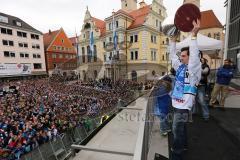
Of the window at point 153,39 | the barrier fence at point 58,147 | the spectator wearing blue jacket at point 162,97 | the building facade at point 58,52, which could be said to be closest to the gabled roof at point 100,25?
the window at point 153,39

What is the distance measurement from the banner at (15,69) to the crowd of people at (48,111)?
581 inches

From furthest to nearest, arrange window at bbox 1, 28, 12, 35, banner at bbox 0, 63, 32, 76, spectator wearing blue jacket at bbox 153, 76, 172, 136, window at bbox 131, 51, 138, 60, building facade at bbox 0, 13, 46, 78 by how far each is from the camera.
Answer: window at bbox 1, 28, 12, 35 → building facade at bbox 0, 13, 46, 78 → banner at bbox 0, 63, 32, 76 → window at bbox 131, 51, 138, 60 → spectator wearing blue jacket at bbox 153, 76, 172, 136

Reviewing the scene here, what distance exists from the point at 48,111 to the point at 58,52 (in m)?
36.8

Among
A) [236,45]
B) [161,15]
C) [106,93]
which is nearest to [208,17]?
[161,15]

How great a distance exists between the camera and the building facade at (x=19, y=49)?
31422mm

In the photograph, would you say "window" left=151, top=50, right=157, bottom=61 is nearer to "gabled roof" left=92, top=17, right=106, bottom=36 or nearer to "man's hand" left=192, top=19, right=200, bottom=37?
"gabled roof" left=92, top=17, right=106, bottom=36

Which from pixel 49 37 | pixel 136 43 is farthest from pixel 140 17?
pixel 49 37

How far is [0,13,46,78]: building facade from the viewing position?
103ft

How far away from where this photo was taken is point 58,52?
4491 cm

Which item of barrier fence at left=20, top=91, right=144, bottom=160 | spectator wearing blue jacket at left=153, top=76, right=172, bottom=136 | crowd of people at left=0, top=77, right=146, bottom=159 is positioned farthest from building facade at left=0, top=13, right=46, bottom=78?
spectator wearing blue jacket at left=153, top=76, right=172, bottom=136

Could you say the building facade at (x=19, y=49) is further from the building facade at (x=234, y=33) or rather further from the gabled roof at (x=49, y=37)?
the building facade at (x=234, y=33)

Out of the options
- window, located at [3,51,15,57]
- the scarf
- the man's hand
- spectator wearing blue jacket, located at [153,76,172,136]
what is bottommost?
spectator wearing blue jacket, located at [153,76,172,136]

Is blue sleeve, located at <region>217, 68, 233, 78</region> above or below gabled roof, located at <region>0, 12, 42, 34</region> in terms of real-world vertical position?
below

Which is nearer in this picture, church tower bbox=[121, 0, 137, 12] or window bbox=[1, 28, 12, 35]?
window bbox=[1, 28, 12, 35]
